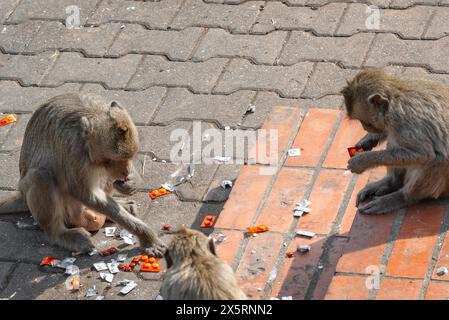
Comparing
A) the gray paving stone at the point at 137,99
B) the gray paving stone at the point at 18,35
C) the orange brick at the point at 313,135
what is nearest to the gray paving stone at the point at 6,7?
the gray paving stone at the point at 18,35

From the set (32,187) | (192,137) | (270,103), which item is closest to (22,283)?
(32,187)

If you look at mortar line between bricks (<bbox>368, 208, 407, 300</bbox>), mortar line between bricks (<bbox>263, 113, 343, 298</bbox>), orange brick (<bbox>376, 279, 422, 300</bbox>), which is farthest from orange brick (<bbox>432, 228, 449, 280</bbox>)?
mortar line between bricks (<bbox>263, 113, 343, 298</bbox>)

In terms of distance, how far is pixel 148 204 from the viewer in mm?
8078

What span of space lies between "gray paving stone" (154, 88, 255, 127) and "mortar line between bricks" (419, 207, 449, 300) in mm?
2512

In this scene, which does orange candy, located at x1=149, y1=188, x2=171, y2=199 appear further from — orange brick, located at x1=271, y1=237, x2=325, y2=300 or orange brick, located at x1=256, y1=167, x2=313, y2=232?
orange brick, located at x1=271, y1=237, x2=325, y2=300

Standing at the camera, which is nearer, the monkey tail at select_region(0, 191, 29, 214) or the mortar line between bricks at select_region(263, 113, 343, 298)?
the mortar line between bricks at select_region(263, 113, 343, 298)

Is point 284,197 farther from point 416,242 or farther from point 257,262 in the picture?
point 416,242

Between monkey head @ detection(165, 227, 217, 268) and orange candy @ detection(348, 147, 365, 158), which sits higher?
monkey head @ detection(165, 227, 217, 268)

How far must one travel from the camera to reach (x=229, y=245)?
708 centimetres

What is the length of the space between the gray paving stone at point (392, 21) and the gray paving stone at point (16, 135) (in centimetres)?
294

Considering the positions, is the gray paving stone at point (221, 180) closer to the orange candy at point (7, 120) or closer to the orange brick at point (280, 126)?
the orange brick at point (280, 126)

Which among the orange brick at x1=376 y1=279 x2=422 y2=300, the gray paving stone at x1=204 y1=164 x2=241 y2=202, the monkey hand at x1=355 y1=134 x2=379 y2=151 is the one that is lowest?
the gray paving stone at x1=204 y1=164 x2=241 y2=202

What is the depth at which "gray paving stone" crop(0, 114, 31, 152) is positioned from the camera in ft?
28.8

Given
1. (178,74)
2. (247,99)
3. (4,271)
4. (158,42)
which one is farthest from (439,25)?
(4,271)
